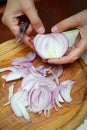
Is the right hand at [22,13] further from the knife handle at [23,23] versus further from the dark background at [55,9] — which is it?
the dark background at [55,9]

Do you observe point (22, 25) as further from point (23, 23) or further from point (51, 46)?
point (51, 46)

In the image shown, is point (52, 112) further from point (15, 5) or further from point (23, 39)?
point (15, 5)

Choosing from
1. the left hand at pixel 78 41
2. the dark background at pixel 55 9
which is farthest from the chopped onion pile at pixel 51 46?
the dark background at pixel 55 9

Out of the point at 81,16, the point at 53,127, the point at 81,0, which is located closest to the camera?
the point at 53,127

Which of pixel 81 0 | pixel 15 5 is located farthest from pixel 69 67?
pixel 81 0

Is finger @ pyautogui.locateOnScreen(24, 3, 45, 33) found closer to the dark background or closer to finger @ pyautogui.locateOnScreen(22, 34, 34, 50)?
finger @ pyautogui.locateOnScreen(22, 34, 34, 50)

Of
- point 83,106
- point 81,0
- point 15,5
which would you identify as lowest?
point 81,0

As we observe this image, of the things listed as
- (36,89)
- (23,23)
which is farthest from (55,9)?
(36,89)
